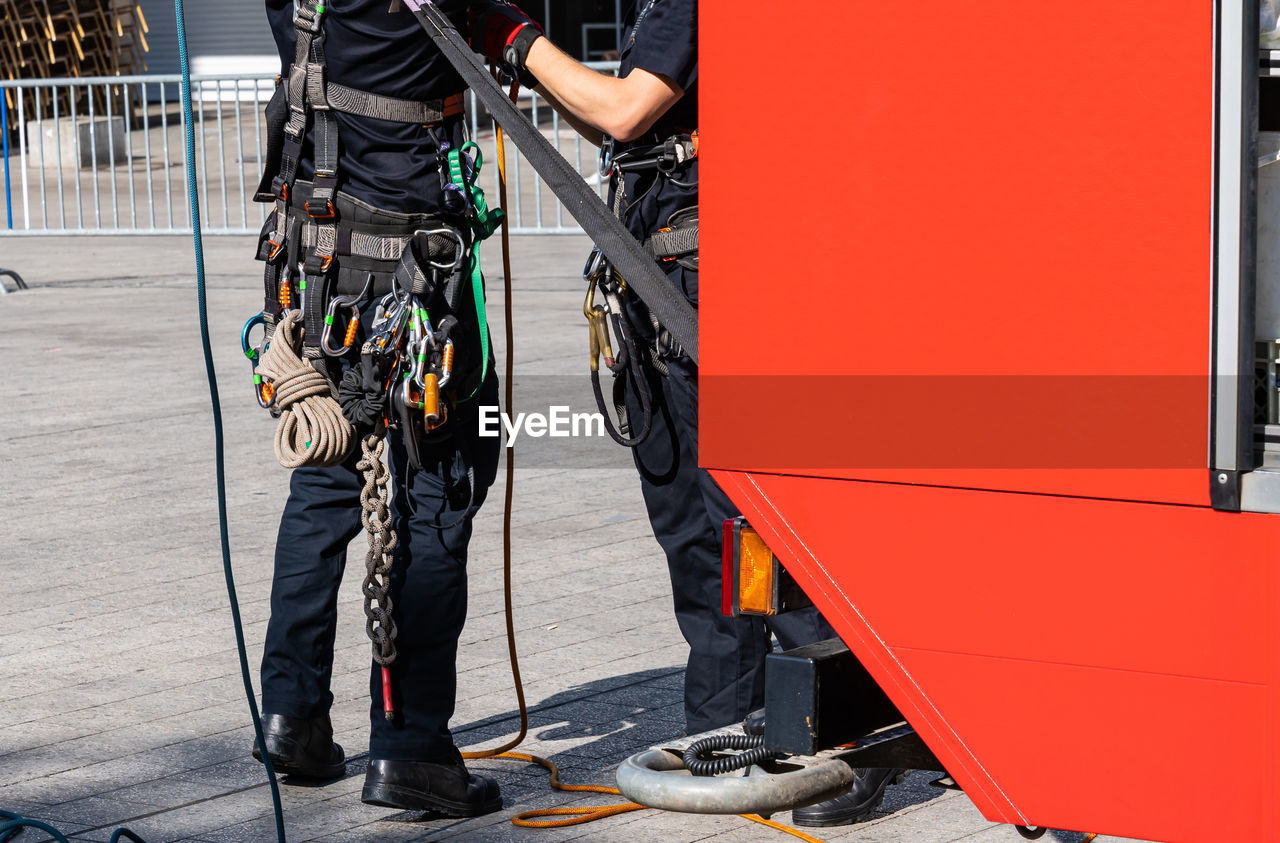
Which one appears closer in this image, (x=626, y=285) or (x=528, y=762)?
(x=626, y=285)

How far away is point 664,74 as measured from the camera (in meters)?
3.48

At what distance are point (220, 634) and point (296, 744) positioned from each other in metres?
Answer: 1.31

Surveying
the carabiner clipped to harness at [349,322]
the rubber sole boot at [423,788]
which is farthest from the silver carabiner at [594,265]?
the rubber sole boot at [423,788]

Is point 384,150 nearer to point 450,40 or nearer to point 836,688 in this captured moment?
point 450,40

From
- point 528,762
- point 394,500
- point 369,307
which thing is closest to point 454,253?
point 369,307

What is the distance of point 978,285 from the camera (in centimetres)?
241

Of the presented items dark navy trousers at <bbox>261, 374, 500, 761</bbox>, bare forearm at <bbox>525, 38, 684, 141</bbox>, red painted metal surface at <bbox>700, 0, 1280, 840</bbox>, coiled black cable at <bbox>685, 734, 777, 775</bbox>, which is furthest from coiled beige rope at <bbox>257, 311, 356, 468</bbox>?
red painted metal surface at <bbox>700, 0, 1280, 840</bbox>

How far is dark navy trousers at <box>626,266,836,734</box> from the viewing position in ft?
13.1

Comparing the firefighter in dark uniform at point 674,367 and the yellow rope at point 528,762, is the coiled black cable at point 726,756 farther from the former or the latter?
the firefighter in dark uniform at point 674,367

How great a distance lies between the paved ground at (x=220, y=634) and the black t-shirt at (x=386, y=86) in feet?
4.65

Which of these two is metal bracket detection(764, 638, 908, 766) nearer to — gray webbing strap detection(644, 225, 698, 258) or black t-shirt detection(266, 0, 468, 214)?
gray webbing strap detection(644, 225, 698, 258)

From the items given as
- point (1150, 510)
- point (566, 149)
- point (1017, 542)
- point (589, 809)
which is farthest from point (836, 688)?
point (566, 149)

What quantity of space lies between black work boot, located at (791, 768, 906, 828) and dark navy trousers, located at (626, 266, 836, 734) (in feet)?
0.90

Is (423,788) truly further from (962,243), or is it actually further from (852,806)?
(962,243)
